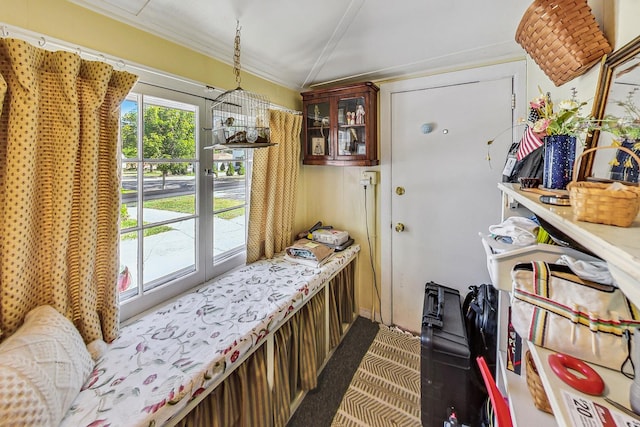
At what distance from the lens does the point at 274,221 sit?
2160 mm

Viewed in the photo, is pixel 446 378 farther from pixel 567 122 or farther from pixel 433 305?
pixel 567 122

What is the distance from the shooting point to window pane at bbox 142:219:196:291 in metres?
1.46

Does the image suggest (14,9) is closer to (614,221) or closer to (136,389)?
(136,389)

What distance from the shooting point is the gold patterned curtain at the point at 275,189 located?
6.53 ft

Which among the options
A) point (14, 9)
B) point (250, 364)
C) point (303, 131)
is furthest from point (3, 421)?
point (303, 131)

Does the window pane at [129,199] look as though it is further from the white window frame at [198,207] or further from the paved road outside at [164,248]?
the white window frame at [198,207]

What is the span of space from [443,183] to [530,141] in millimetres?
859

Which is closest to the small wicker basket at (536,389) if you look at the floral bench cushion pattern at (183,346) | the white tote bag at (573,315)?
the white tote bag at (573,315)

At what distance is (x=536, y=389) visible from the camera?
833mm

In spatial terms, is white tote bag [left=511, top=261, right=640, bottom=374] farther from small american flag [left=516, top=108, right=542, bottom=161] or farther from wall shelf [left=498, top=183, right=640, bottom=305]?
small american flag [left=516, top=108, right=542, bottom=161]


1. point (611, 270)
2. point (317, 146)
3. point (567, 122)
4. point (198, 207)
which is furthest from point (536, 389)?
point (317, 146)

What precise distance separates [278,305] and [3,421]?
37.1 inches

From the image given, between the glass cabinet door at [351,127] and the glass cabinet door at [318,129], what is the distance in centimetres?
12

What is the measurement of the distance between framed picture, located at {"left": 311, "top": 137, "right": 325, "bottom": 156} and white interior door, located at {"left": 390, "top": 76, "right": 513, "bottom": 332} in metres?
0.63
